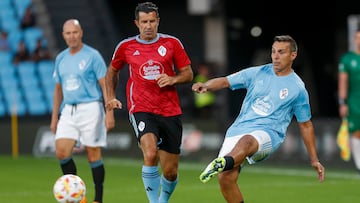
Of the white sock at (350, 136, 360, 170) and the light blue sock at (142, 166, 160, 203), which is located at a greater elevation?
the light blue sock at (142, 166, 160, 203)

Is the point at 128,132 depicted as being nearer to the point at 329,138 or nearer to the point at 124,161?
the point at 124,161

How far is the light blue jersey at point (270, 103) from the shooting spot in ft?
33.6

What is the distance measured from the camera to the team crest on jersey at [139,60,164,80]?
1116cm

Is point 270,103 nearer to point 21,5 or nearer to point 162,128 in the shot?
point 162,128

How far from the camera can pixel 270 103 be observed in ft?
33.7

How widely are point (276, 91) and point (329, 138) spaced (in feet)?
31.4

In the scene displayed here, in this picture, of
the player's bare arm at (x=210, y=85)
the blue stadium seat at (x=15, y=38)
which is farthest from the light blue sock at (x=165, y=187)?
the blue stadium seat at (x=15, y=38)

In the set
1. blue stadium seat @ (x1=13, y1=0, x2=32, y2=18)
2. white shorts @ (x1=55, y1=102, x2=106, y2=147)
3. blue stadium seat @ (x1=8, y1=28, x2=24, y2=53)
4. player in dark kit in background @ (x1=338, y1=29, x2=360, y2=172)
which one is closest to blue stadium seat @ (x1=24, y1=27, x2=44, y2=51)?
blue stadium seat @ (x1=8, y1=28, x2=24, y2=53)

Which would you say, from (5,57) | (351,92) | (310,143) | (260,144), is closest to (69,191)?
(260,144)

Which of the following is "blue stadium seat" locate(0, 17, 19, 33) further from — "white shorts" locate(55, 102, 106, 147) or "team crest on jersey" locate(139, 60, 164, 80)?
"team crest on jersey" locate(139, 60, 164, 80)

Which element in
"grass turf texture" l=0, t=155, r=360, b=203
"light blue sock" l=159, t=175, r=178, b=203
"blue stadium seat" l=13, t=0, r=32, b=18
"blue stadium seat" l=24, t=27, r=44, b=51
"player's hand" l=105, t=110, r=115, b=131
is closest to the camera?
"light blue sock" l=159, t=175, r=178, b=203

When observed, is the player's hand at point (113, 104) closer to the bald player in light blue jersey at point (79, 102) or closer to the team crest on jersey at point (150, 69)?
the team crest on jersey at point (150, 69)

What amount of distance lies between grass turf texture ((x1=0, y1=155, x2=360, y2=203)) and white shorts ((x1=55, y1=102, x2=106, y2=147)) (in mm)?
1078

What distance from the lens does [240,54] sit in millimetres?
28875
